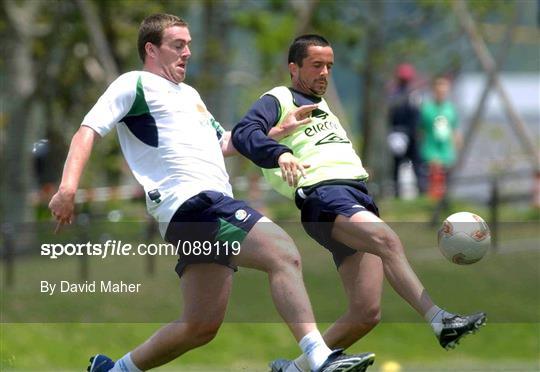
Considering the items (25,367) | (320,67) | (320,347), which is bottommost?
(25,367)

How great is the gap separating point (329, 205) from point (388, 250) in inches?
16.5

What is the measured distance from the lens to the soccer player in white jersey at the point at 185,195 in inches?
343

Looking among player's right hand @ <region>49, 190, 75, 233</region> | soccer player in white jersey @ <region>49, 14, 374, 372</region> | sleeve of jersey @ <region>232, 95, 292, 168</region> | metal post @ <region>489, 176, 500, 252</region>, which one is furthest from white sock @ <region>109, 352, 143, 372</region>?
metal post @ <region>489, 176, 500, 252</region>

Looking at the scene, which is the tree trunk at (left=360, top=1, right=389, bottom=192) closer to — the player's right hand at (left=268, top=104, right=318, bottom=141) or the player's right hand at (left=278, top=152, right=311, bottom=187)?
the player's right hand at (left=268, top=104, right=318, bottom=141)

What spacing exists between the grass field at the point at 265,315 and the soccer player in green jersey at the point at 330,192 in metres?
4.01

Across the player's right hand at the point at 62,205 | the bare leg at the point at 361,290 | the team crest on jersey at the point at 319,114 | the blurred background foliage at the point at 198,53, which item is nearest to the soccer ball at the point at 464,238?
the bare leg at the point at 361,290

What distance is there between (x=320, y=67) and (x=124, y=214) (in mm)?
8910

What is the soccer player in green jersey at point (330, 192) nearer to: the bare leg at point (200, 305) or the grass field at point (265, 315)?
the bare leg at point (200, 305)

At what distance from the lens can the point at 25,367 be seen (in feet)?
49.1

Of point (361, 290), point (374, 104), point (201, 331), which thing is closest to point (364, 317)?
point (361, 290)

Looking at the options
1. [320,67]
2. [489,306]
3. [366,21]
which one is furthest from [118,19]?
[320,67]

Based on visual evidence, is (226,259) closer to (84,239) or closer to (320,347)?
(320,347)

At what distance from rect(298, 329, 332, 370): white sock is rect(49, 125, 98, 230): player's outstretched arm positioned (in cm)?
138

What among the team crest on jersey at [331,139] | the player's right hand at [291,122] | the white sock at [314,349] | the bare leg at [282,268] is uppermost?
the player's right hand at [291,122]
